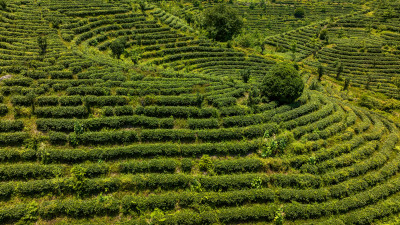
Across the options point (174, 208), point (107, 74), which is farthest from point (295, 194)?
point (107, 74)

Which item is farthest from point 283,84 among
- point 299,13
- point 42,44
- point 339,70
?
point 299,13

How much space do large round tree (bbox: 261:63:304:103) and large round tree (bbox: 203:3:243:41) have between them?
35486 mm

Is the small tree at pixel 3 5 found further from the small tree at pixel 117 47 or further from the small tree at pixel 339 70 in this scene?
the small tree at pixel 339 70

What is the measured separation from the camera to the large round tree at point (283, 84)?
2891 centimetres

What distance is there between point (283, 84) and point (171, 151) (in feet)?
61.1

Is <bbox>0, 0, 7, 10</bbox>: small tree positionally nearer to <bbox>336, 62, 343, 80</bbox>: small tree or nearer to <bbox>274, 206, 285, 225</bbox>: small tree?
<bbox>274, 206, 285, 225</bbox>: small tree

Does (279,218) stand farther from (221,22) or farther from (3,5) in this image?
(3,5)

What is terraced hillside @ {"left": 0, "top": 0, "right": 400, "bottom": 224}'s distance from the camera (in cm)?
1888

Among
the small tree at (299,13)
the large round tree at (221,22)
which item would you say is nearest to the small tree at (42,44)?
the large round tree at (221,22)

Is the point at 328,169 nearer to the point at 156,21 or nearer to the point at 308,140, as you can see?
the point at 308,140

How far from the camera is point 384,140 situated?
2862cm

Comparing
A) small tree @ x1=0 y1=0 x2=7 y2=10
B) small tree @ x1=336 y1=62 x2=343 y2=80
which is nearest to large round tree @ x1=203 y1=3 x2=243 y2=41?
small tree @ x1=336 y1=62 x2=343 y2=80

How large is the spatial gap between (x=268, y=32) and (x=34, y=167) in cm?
10697

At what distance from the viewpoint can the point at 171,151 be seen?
2262cm
